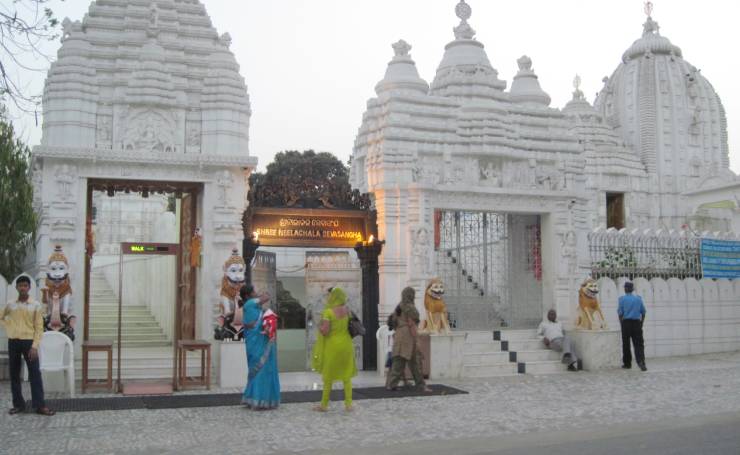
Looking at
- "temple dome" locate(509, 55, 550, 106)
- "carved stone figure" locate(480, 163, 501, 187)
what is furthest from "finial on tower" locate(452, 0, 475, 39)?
"carved stone figure" locate(480, 163, 501, 187)

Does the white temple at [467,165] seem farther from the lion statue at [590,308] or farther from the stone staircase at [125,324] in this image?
the stone staircase at [125,324]

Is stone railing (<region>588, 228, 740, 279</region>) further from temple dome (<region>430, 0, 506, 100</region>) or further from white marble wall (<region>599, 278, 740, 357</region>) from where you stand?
temple dome (<region>430, 0, 506, 100</region>)

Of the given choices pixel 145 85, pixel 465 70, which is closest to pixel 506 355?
pixel 465 70

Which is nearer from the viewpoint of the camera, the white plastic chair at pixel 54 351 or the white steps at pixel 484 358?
the white plastic chair at pixel 54 351

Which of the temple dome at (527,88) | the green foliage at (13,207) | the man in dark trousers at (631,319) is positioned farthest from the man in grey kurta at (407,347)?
the temple dome at (527,88)

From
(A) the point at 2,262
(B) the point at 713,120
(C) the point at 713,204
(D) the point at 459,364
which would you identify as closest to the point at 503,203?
(D) the point at 459,364

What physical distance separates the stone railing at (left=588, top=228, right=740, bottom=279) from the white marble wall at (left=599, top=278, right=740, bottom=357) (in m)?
0.39

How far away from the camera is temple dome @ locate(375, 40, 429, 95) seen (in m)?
16.9

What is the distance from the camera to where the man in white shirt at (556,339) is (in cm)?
1444

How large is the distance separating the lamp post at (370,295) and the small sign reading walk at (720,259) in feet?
28.2

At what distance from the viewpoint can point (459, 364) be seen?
13320mm

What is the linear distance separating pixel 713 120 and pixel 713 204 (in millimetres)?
8276

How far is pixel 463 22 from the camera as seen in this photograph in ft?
63.5

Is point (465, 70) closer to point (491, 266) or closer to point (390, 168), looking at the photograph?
point (390, 168)
